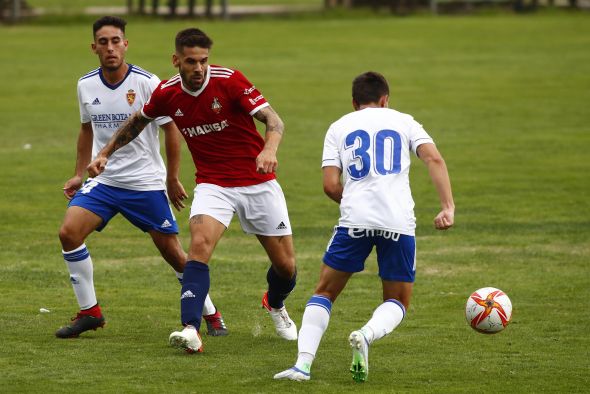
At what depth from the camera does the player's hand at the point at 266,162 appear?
8383 mm

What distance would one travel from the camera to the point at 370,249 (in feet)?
26.8

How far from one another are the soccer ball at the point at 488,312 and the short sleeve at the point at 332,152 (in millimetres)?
1656

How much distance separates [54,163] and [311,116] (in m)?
7.24

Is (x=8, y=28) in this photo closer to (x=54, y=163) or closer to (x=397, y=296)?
(x=54, y=163)

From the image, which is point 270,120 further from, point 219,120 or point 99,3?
point 99,3

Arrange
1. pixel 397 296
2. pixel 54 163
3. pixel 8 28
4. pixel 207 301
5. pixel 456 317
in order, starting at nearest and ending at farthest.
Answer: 1. pixel 397 296
2. pixel 207 301
3. pixel 456 317
4. pixel 54 163
5. pixel 8 28

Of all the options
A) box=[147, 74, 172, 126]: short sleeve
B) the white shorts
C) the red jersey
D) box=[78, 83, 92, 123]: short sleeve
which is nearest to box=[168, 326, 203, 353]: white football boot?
the white shorts

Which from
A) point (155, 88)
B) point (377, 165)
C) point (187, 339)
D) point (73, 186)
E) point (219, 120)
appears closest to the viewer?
point (377, 165)

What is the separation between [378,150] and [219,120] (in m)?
1.48

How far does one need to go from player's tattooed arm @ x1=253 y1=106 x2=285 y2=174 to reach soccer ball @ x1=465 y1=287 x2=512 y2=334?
1812 millimetres

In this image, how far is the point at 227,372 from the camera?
838 centimetres

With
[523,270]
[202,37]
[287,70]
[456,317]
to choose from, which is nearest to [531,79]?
[287,70]

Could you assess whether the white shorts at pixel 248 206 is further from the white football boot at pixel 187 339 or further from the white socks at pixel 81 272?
the white socks at pixel 81 272

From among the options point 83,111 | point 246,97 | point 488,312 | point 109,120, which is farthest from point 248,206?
point 488,312
